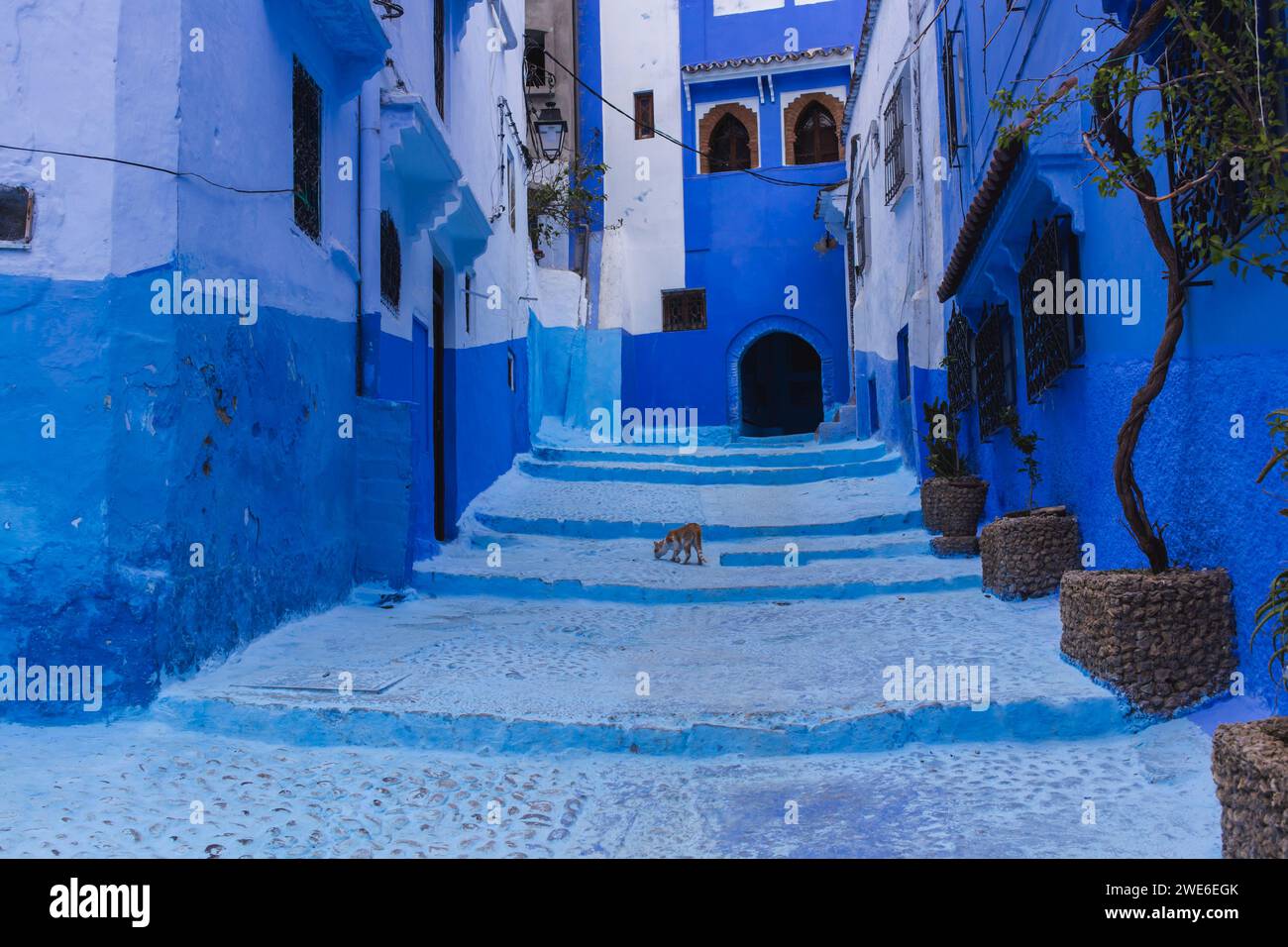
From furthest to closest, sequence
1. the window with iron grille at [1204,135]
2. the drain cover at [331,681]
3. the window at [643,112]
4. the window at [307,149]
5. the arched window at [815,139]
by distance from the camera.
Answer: the window at [643,112], the arched window at [815,139], the window at [307,149], the drain cover at [331,681], the window with iron grille at [1204,135]

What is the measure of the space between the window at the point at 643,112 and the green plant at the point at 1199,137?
17803 mm

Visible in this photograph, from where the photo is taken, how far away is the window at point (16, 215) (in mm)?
4219

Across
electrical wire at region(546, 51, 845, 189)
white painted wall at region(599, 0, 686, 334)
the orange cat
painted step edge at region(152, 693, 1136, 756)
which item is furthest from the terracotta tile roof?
painted step edge at region(152, 693, 1136, 756)

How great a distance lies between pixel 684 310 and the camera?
20828mm

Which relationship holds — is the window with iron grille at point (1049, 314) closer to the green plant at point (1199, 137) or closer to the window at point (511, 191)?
the green plant at point (1199, 137)

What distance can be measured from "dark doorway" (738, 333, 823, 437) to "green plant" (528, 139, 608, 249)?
16.1 ft

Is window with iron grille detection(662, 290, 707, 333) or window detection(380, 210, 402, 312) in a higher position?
window with iron grille detection(662, 290, 707, 333)

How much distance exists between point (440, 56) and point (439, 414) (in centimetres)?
334

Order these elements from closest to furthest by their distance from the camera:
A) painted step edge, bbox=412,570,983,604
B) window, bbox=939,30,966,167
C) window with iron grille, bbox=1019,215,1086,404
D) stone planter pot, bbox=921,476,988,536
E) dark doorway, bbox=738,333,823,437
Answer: window with iron grille, bbox=1019,215,1086,404 < painted step edge, bbox=412,570,983,604 < stone planter pot, bbox=921,476,988,536 < window, bbox=939,30,966,167 < dark doorway, bbox=738,333,823,437

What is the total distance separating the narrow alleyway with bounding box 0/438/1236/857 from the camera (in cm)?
308

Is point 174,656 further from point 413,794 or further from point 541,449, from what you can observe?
point 541,449

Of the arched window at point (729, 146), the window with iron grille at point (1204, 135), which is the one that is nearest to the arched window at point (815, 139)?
the arched window at point (729, 146)

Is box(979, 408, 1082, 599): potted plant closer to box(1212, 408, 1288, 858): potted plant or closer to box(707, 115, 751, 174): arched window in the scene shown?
box(1212, 408, 1288, 858): potted plant

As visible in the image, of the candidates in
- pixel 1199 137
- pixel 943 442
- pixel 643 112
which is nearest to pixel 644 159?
pixel 643 112
